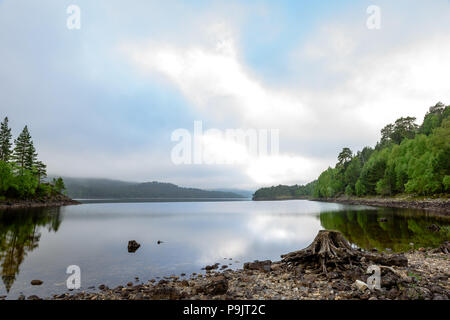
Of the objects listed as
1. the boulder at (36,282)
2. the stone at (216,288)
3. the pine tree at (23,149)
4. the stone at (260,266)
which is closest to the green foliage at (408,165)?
the stone at (260,266)

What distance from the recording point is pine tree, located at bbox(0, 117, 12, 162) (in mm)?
101050

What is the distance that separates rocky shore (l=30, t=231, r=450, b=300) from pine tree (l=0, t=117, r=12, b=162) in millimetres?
126963

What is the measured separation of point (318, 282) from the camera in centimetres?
1176

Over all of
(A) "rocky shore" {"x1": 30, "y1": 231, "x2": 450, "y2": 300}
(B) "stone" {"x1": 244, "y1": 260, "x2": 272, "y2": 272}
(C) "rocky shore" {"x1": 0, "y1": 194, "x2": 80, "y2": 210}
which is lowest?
(C) "rocky shore" {"x1": 0, "y1": 194, "x2": 80, "y2": 210}

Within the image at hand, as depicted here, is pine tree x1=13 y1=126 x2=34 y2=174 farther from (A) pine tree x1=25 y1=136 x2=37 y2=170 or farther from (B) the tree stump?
(B) the tree stump

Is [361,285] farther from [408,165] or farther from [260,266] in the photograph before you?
[408,165]

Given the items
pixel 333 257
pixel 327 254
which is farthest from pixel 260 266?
pixel 333 257

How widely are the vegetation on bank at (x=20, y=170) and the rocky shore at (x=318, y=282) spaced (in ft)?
328

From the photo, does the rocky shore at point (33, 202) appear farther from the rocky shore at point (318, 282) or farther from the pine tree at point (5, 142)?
the rocky shore at point (318, 282)

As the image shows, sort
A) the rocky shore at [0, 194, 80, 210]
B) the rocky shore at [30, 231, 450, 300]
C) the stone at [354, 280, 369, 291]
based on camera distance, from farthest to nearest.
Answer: the rocky shore at [0, 194, 80, 210] → the stone at [354, 280, 369, 291] → the rocky shore at [30, 231, 450, 300]

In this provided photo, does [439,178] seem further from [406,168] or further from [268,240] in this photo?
[268,240]

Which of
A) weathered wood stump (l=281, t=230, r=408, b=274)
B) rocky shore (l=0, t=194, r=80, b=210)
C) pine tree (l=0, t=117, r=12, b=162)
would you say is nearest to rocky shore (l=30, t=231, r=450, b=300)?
weathered wood stump (l=281, t=230, r=408, b=274)

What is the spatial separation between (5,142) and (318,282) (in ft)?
458
